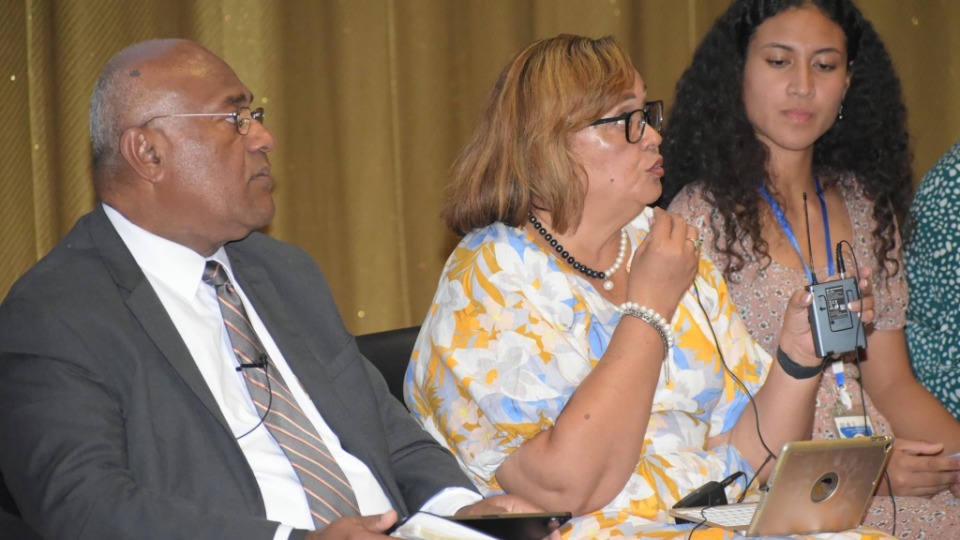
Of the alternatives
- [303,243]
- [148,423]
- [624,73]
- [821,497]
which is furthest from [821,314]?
[303,243]

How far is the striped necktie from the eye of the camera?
6.51ft

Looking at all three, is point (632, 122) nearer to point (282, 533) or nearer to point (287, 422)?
point (287, 422)

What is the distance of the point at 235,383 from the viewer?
80.4 inches

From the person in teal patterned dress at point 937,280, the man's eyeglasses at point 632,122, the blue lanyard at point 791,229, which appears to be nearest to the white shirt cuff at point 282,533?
the man's eyeglasses at point 632,122

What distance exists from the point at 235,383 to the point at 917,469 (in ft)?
5.34

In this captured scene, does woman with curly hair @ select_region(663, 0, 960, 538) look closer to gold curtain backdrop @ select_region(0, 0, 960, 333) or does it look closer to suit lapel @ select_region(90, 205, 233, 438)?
gold curtain backdrop @ select_region(0, 0, 960, 333)

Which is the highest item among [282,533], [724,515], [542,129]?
[542,129]

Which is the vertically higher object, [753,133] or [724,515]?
[753,133]

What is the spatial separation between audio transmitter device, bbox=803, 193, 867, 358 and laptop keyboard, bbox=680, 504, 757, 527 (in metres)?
0.42

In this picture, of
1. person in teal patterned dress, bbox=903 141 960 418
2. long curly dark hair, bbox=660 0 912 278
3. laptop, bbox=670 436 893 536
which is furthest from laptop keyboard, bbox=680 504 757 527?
person in teal patterned dress, bbox=903 141 960 418

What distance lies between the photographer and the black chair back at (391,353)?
2613mm

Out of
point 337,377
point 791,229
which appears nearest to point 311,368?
point 337,377

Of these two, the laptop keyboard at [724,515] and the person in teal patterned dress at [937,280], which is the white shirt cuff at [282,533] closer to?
the laptop keyboard at [724,515]

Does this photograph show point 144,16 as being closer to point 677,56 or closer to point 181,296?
point 181,296
